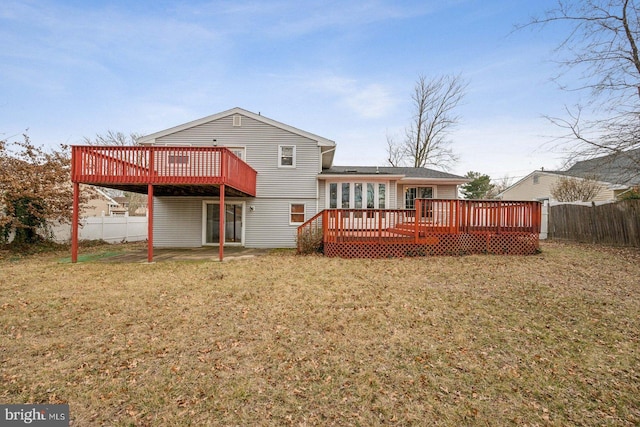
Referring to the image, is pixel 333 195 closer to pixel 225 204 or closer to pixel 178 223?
pixel 225 204

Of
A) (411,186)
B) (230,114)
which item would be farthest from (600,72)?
(230,114)

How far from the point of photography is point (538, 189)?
22.1 meters

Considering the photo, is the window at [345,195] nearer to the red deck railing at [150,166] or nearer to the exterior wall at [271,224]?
the exterior wall at [271,224]

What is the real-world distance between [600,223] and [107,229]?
24.0 meters

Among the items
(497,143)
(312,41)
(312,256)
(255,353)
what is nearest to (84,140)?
(312,41)

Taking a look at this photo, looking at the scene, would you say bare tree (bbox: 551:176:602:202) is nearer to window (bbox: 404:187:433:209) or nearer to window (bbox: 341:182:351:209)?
window (bbox: 404:187:433:209)

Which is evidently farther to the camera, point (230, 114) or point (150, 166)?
point (230, 114)

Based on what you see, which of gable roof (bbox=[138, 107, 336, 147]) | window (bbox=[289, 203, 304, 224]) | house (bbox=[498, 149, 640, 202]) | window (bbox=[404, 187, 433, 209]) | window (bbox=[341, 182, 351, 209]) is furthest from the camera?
window (bbox=[404, 187, 433, 209])

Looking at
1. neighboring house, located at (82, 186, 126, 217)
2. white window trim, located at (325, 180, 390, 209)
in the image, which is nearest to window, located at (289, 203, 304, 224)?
white window trim, located at (325, 180, 390, 209)

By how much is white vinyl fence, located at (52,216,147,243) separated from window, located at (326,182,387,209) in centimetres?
1221

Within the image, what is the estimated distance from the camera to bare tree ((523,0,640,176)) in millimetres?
9594

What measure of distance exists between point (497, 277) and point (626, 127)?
8178mm

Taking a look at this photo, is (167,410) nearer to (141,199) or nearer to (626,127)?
(626,127)

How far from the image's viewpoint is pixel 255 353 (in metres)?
3.41
